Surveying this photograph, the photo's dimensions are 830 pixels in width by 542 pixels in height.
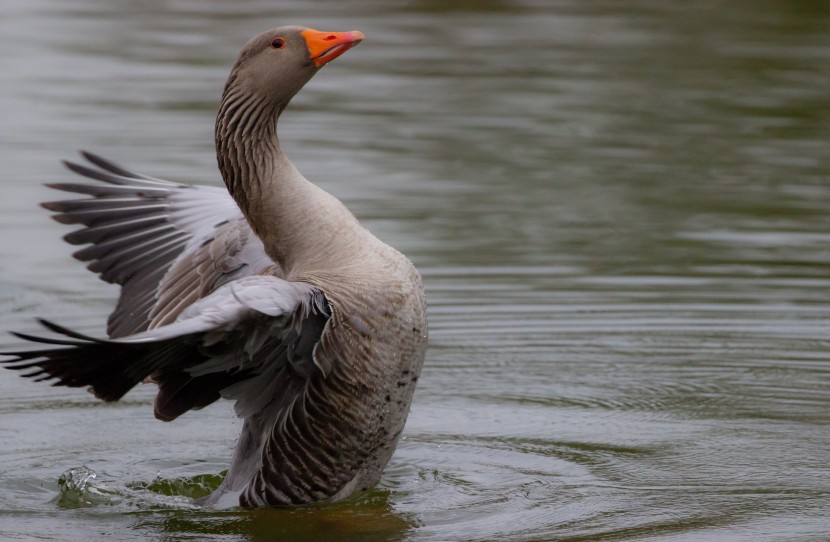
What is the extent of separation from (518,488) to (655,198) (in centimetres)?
697

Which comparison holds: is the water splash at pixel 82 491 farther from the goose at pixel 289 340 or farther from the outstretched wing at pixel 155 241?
the outstretched wing at pixel 155 241

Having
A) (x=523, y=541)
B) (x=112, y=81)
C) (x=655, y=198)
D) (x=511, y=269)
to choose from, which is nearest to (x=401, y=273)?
(x=523, y=541)

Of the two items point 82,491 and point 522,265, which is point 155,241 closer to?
point 82,491

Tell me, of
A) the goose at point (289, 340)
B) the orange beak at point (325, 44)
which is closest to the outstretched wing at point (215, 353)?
the goose at point (289, 340)

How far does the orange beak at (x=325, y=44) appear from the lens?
717 centimetres

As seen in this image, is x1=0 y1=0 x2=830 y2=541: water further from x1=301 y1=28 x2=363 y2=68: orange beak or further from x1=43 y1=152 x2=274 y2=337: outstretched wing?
x1=301 y1=28 x2=363 y2=68: orange beak

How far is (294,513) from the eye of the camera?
7.46 metres

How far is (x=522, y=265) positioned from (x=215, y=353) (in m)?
5.49

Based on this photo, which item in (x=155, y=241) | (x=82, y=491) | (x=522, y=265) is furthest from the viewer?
(x=522, y=265)

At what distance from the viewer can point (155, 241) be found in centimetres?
865

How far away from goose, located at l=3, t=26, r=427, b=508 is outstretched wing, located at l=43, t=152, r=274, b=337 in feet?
0.81

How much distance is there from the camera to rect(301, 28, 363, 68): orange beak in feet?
23.5

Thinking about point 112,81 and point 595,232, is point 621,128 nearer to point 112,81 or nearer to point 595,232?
point 595,232

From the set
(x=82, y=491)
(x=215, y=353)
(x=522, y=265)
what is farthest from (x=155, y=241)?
(x=522, y=265)
